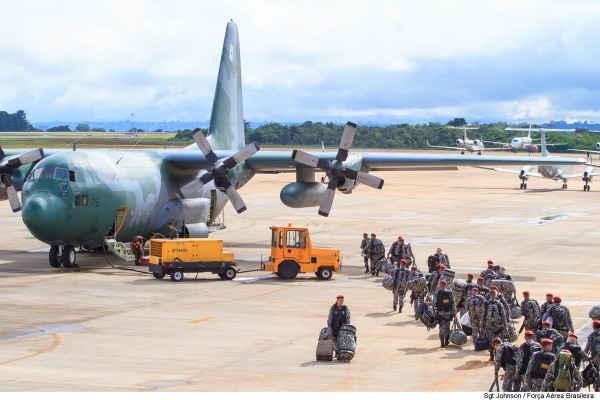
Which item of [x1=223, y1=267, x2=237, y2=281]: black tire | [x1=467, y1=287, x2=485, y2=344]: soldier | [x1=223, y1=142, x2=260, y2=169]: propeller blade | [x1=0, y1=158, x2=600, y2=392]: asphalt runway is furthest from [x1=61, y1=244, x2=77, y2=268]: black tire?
[x1=467, y1=287, x2=485, y2=344]: soldier

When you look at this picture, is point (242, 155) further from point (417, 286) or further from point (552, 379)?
point (552, 379)

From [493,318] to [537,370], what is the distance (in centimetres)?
500

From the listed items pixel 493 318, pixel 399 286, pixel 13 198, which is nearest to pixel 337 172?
pixel 399 286

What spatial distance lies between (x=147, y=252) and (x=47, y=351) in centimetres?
1687

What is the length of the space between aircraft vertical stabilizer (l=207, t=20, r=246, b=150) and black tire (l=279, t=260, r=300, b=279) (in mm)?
11997

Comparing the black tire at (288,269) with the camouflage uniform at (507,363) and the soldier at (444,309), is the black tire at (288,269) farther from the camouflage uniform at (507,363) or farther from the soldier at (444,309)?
the camouflage uniform at (507,363)

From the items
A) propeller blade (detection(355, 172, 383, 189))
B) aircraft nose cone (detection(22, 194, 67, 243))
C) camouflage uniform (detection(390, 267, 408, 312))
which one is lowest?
camouflage uniform (detection(390, 267, 408, 312))

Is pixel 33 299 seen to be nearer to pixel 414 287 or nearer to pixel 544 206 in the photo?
pixel 414 287

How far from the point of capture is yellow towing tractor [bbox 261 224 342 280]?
33.0 metres

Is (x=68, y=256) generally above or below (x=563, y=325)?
below

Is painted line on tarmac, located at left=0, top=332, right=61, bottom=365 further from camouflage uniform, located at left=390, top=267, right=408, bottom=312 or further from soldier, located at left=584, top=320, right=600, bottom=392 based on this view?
soldier, located at left=584, top=320, right=600, bottom=392

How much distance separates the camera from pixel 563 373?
1588cm

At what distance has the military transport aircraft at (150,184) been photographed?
33.4 meters

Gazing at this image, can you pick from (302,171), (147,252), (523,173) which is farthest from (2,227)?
(523,173)
